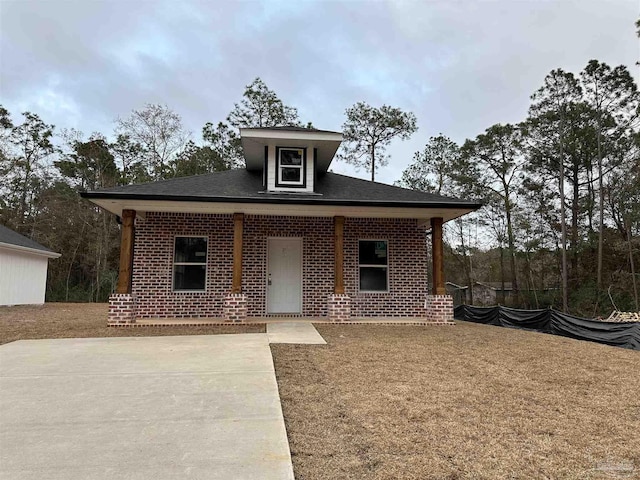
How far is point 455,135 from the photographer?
87.1ft

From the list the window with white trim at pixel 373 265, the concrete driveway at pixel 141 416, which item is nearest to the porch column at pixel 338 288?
the window with white trim at pixel 373 265

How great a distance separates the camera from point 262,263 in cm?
1045

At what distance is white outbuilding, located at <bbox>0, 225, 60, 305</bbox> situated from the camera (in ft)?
52.0

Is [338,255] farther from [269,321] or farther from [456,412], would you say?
[456,412]

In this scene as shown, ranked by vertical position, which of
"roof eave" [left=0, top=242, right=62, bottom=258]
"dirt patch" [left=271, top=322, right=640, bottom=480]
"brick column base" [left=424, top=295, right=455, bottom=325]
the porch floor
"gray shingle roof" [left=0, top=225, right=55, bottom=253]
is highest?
"gray shingle roof" [left=0, top=225, right=55, bottom=253]

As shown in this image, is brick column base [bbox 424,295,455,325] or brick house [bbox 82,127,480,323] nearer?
brick house [bbox 82,127,480,323]

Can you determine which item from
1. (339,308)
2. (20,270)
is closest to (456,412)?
(339,308)

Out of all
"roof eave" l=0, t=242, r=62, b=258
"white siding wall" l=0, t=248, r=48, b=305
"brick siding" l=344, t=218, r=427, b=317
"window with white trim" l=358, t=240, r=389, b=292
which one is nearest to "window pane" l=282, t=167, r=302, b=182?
"brick siding" l=344, t=218, r=427, b=317

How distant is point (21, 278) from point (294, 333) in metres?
15.4

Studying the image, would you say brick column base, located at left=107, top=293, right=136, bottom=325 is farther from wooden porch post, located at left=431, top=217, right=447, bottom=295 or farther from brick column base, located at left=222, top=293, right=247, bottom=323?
wooden porch post, located at left=431, top=217, right=447, bottom=295

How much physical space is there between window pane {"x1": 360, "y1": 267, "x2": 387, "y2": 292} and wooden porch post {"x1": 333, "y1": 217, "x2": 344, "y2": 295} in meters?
1.10

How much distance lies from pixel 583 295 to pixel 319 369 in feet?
72.5

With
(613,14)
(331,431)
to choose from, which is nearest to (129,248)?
(331,431)

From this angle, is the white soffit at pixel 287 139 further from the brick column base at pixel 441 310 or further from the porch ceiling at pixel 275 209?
the brick column base at pixel 441 310
